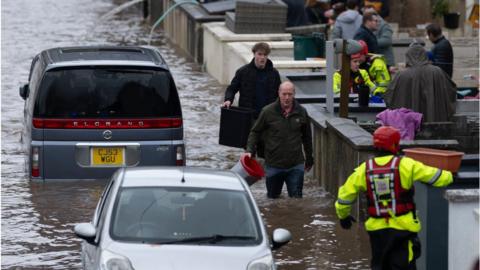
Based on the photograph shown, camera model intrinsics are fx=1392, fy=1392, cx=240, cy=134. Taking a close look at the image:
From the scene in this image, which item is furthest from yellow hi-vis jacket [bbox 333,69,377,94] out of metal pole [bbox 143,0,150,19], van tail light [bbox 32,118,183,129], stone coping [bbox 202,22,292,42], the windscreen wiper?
metal pole [bbox 143,0,150,19]

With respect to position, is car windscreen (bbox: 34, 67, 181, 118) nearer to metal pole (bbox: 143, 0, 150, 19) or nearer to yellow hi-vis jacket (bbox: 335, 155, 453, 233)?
yellow hi-vis jacket (bbox: 335, 155, 453, 233)

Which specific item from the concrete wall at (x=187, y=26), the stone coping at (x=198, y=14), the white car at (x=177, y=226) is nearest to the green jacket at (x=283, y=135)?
the white car at (x=177, y=226)

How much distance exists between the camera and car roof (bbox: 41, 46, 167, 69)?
1585 cm

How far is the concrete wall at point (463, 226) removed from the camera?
437 inches

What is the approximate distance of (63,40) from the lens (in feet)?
122

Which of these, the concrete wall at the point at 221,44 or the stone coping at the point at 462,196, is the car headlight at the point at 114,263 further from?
the concrete wall at the point at 221,44

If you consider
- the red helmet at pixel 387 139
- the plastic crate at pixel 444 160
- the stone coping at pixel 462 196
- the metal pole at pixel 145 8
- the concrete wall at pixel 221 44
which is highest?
the red helmet at pixel 387 139

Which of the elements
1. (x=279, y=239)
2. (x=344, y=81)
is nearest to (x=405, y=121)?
(x=344, y=81)

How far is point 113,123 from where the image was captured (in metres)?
15.9

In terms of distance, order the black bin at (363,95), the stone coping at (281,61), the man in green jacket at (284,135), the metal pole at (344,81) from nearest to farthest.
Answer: the man in green jacket at (284,135), the metal pole at (344,81), the black bin at (363,95), the stone coping at (281,61)

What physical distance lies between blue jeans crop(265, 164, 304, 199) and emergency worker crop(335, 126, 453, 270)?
13.6 feet

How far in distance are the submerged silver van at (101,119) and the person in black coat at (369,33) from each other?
6.30 metres

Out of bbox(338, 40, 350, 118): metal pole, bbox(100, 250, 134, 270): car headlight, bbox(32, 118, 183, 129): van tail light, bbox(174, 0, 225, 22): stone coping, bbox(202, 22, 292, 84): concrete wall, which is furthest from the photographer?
bbox(174, 0, 225, 22): stone coping

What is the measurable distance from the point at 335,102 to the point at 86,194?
145 inches
